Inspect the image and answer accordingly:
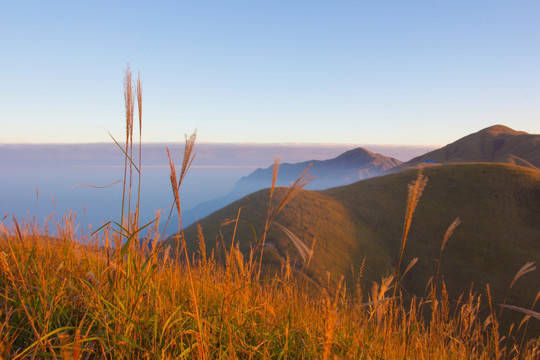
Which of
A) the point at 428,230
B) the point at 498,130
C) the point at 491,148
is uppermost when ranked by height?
the point at 498,130

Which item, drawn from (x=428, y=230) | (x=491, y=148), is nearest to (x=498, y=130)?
(x=491, y=148)

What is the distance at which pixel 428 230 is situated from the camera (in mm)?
44156

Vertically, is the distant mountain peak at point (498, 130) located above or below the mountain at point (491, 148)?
above

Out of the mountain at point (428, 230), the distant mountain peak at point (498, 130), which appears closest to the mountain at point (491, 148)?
the distant mountain peak at point (498, 130)

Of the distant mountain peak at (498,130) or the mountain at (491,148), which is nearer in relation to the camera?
the mountain at (491,148)

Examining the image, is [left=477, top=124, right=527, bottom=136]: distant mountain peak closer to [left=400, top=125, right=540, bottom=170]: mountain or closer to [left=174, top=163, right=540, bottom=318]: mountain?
[left=400, top=125, right=540, bottom=170]: mountain

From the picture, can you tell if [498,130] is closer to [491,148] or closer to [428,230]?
[491,148]

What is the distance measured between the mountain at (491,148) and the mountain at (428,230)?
59.9m

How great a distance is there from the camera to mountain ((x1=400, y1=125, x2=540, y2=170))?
11362 centimetres

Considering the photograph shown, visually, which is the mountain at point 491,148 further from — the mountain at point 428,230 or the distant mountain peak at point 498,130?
the mountain at point 428,230

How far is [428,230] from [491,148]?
116 meters

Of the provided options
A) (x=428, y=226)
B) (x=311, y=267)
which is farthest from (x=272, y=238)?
(x=428, y=226)

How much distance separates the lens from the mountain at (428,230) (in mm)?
36094

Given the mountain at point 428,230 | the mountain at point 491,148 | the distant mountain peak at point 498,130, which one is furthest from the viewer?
the distant mountain peak at point 498,130
